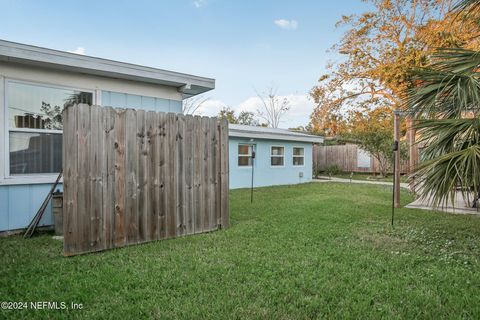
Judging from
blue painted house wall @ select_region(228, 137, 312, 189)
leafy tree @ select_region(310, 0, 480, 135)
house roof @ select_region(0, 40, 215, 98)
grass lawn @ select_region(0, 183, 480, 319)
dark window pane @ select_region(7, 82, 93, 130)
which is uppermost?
leafy tree @ select_region(310, 0, 480, 135)

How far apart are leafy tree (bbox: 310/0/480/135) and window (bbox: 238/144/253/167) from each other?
4427mm

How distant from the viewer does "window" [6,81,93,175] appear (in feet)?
15.7

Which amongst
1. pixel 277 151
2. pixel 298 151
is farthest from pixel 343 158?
pixel 277 151

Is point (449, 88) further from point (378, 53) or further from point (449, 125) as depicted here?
point (378, 53)

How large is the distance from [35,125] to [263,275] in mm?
4487

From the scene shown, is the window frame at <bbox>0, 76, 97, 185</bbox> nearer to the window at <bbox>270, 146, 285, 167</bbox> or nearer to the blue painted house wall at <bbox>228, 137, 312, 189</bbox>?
the blue painted house wall at <bbox>228, 137, 312, 189</bbox>

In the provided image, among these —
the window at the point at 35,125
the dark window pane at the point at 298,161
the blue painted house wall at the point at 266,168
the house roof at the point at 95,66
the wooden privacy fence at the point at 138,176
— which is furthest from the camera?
the dark window pane at the point at 298,161

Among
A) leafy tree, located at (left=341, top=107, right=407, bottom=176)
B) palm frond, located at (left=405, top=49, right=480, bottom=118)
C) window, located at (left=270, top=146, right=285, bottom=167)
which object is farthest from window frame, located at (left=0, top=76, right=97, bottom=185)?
leafy tree, located at (left=341, top=107, right=407, bottom=176)

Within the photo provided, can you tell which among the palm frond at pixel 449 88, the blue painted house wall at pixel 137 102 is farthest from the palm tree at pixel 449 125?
the blue painted house wall at pixel 137 102

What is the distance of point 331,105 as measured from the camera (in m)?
14.5

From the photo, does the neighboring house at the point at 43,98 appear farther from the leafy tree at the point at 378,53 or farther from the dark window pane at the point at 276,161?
the dark window pane at the point at 276,161

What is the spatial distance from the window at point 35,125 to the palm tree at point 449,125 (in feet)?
18.1

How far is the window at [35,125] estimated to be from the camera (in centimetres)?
477

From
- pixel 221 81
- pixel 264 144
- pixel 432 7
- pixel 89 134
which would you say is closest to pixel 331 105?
pixel 264 144
